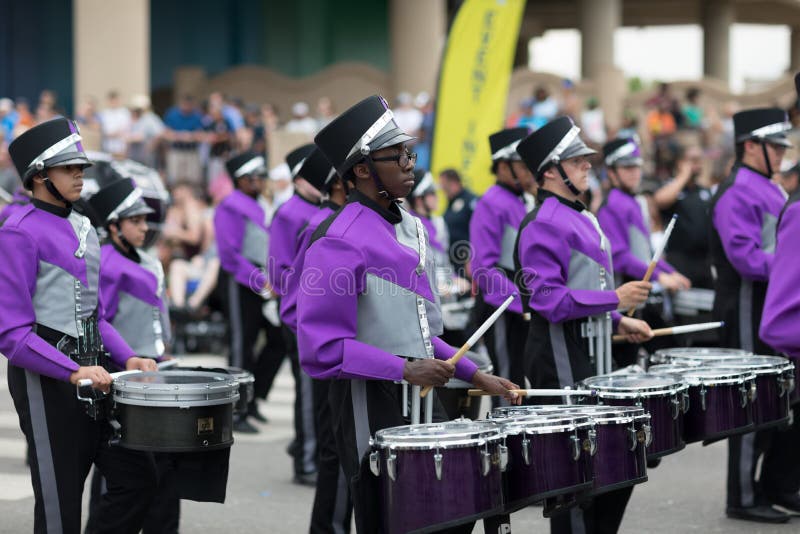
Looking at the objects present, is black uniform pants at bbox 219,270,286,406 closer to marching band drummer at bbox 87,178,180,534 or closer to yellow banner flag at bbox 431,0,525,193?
marching band drummer at bbox 87,178,180,534

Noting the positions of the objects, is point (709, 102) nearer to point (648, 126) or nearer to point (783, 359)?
point (648, 126)

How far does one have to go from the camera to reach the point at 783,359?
287 inches

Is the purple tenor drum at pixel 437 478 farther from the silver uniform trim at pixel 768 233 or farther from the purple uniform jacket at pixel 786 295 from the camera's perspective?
the silver uniform trim at pixel 768 233

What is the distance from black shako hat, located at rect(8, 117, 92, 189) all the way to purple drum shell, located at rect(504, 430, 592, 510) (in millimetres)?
2441

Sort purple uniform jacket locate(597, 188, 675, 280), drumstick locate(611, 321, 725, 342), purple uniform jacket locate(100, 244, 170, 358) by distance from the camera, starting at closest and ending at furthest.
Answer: drumstick locate(611, 321, 725, 342), purple uniform jacket locate(100, 244, 170, 358), purple uniform jacket locate(597, 188, 675, 280)

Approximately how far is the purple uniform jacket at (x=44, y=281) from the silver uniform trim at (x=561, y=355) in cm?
233

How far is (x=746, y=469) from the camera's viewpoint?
25.9ft

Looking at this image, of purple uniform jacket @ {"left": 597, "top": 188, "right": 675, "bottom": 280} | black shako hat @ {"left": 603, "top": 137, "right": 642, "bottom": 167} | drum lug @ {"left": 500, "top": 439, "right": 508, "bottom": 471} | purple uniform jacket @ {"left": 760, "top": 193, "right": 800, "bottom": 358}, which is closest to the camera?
drum lug @ {"left": 500, "top": 439, "right": 508, "bottom": 471}

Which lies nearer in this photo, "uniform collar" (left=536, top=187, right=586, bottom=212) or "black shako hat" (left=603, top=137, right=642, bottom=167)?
"uniform collar" (left=536, top=187, right=586, bottom=212)

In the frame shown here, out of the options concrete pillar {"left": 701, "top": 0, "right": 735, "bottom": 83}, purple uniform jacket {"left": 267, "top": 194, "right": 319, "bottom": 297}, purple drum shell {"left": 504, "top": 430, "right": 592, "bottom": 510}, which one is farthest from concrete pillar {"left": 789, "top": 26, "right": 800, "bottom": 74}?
purple drum shell {"left": 504, "top": 430, "right": 592, "bottom": 510}

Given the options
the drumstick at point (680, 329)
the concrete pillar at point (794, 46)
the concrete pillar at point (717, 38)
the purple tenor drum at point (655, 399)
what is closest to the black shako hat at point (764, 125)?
the drumstick at point (680, 329)

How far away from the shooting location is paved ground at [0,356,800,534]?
792 centimetres

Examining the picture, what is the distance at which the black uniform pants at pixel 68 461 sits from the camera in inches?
232

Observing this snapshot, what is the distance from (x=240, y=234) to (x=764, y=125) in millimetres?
4878
